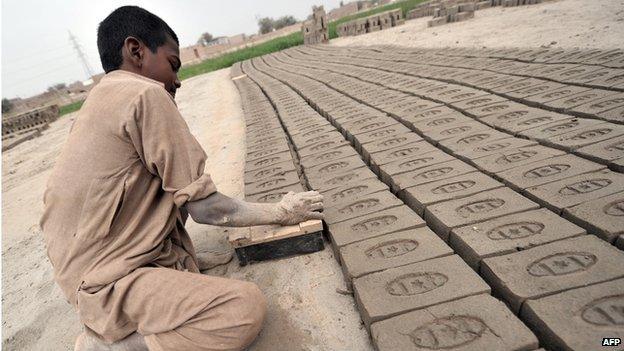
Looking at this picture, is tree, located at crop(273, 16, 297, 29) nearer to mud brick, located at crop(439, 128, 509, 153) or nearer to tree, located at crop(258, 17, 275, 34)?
tree, located at crop(258, 17, 275, 34)

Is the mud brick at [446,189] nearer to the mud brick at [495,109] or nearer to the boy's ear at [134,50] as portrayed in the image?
the mud brick at [495,109]

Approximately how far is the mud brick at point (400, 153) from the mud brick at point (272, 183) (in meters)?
0.67

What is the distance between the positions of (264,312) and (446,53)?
655cm

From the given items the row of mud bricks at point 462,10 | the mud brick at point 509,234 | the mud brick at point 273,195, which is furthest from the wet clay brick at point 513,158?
the row of mud bricks at point 462,10

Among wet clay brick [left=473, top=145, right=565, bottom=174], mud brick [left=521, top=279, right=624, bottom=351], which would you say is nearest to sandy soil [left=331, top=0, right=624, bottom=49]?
wet clay brick [left=473, top=145, right=565, bottom=174]

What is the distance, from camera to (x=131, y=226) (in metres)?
1.75

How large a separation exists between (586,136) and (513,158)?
60 centimetres

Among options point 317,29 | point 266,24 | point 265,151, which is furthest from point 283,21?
point 265,151

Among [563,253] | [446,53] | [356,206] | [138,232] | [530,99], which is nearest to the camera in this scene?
[563,253]

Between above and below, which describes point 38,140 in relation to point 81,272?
below

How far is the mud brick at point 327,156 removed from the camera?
3.38m

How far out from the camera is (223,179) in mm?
4203

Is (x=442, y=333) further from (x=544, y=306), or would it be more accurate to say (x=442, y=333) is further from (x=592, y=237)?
(x=592, y=237)

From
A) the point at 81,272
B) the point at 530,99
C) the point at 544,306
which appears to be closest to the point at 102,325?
the point at 81,272
